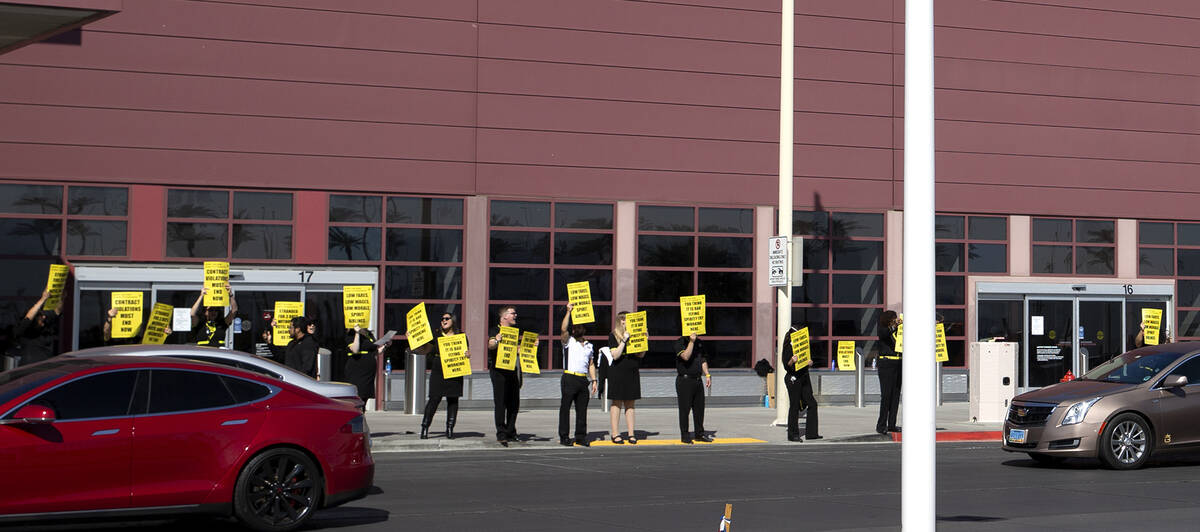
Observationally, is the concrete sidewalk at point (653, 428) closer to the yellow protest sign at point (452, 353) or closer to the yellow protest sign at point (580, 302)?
the yellow protest sign at point (452, 353)

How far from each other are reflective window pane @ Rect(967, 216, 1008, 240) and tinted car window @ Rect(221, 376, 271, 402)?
70.5 ft

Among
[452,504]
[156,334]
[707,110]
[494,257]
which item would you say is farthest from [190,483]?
[707,110]

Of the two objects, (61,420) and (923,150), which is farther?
(61,420)

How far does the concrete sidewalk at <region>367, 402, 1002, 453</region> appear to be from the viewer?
1889 cm

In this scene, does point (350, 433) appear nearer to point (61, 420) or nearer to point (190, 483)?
point (190, 483)

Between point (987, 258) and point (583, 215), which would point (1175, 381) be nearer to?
point (583, 215)

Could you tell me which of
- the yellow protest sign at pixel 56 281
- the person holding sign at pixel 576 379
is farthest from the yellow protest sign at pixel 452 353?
the yellow protest sign at pixel 56 281

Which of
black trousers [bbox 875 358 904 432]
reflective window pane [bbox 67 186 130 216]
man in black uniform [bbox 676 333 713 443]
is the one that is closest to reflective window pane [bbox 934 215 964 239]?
black trousers [bbox 875 358 904 432]

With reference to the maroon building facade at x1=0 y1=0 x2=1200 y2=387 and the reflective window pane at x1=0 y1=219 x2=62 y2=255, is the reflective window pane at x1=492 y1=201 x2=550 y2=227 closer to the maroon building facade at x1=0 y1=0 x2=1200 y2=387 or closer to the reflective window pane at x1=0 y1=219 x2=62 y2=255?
the maroon building facade at x1=0 y1=0 x2=1200 y2=387

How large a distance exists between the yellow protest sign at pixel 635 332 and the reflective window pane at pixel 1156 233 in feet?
55.0

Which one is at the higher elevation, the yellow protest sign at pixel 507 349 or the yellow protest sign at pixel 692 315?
the yellow protest sign at pixel 692 315

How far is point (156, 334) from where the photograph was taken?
18188mm

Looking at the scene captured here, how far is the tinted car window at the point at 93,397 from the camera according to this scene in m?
9.81

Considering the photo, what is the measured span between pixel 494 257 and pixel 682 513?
46.8 ft
